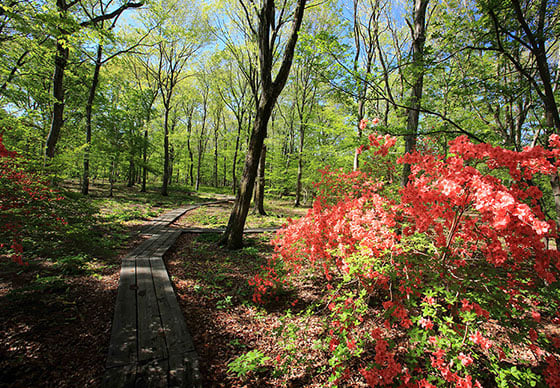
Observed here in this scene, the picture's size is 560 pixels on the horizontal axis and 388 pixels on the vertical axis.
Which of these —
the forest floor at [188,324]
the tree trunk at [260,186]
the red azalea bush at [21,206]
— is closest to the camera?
the forest floor at [188,324]

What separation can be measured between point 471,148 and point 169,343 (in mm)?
3350

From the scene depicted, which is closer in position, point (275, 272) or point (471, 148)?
point (471, 148)

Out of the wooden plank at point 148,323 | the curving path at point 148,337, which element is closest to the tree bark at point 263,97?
the curving path at point 148,337

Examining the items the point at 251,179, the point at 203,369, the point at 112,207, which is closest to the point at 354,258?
the point at 203,369

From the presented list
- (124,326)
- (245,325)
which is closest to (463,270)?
(245,325)

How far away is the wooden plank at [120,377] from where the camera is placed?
5.59 ft

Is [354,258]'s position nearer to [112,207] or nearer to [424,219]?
[424,219]

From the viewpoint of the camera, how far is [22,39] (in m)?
6.25

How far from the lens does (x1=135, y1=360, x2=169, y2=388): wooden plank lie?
1.72 meters

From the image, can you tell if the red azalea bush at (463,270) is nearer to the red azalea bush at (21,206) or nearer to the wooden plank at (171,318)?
the wooden plank at (171,318)

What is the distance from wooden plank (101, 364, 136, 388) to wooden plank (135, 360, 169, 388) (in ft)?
0.14

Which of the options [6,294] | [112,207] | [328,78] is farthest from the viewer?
[112,207]

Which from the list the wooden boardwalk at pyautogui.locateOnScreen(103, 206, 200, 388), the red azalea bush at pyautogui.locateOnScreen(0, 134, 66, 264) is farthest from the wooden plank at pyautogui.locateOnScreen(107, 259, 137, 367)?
the red azalea bush at pyautogui.locateOnScreen(0, 134, 66, 264)

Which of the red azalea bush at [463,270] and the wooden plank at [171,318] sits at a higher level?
the red azalea bush at [463,270]
